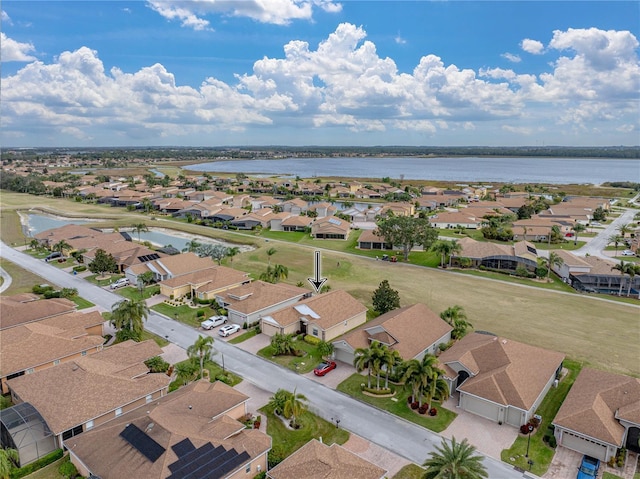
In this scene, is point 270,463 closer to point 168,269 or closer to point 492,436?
point 492,436

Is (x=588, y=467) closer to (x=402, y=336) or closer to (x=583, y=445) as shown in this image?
(x=583, y=445)

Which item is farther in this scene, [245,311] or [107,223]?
[107,223]

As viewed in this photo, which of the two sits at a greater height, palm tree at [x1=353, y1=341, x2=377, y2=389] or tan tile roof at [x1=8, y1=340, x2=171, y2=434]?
palm tree at [x1=353, y1=341, x2=377, y2=389]

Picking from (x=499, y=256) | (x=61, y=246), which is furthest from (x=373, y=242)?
(x=61, y=246)

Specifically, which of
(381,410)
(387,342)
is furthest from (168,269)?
(381,410)

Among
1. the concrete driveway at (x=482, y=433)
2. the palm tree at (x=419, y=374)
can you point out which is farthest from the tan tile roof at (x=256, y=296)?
the concrete driveway at (x=482, y=433)

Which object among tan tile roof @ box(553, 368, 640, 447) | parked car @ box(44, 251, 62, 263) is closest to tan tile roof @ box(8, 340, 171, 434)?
tan tile roof @ box(553, 368, 640, 447)

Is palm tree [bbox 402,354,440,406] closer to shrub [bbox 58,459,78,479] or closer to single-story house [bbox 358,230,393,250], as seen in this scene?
shrub [bbox 58,459,78,479]
